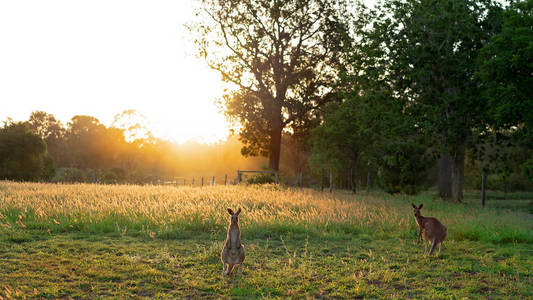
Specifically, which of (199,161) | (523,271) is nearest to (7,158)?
(523,271)

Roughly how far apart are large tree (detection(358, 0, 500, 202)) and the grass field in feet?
23.7

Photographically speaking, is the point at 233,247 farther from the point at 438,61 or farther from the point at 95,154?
the point at 95,154

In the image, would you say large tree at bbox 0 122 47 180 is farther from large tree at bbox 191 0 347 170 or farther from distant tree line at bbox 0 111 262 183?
large tree at bbox 191 0 347 170

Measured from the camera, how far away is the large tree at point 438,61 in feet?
67.5

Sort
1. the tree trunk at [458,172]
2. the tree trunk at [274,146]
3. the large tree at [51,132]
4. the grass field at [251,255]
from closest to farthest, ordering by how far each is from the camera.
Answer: the grass field at [251,255] < the tree trunk at [458,172] < the tree trunk at [274,146] < the large tree at [51,132]

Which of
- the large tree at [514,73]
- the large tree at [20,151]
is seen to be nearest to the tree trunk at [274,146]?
the large tree at [514,73]

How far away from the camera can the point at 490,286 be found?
Answer: 23.1 feet

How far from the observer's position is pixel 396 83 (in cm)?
2214

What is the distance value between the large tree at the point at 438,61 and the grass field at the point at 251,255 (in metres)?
7.21

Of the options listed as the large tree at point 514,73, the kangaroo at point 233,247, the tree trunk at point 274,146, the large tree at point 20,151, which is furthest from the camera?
the large tree at point 20,151

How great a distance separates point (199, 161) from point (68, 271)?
11750 centimetres

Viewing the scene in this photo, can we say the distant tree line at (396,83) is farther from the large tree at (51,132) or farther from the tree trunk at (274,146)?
the large tree at (51,132)

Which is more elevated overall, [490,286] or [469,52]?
[469,52]

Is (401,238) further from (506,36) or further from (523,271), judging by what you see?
(506,36)
